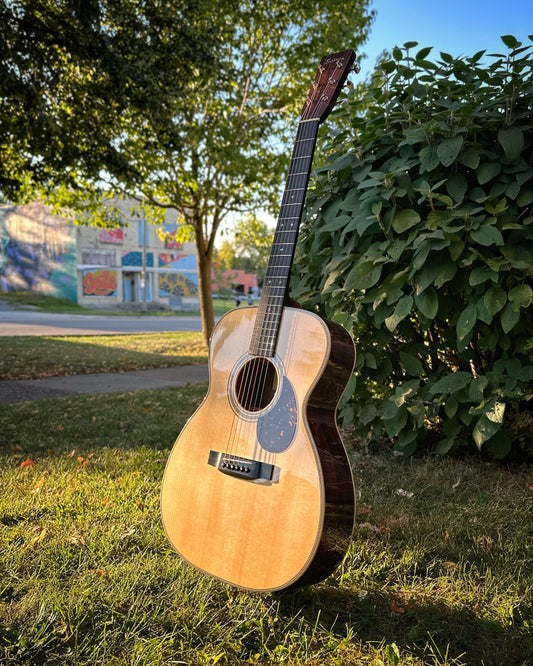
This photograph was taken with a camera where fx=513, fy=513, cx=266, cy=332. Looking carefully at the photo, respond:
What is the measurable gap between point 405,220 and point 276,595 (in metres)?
1.79

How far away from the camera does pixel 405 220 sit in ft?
8.39

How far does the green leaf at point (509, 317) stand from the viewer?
2.45 meters

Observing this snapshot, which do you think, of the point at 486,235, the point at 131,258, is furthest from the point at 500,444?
the point at 131,258

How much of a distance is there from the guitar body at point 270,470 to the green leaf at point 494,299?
98 centimetres

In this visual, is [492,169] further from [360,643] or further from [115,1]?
[115,1]

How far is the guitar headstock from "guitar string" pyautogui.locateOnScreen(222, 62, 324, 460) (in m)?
0.07

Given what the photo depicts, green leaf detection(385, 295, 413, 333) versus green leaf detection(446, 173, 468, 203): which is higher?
green leaf detection(446, 173, 468, 203)

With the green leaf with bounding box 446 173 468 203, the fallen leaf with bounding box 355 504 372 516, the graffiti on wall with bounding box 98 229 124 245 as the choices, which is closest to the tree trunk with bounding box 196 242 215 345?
the fallen leaf with bounding box 355 504 372 516

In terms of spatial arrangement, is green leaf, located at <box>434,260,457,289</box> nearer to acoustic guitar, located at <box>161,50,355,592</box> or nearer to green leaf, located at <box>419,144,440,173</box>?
green leaf, located at <box>419,144,440,173</box>

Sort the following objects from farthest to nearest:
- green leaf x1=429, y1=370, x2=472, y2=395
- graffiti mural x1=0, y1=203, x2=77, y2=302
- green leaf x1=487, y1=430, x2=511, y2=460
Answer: graffiti mural x1=0, y1=203, x2=77, y2=302
green leaf x1=487, y1=430, x2=511, y2=460
green leaf x1=429, y1=370, x2=472, y2=395

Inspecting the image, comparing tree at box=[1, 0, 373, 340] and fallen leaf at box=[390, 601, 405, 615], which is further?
tree at box=[1, 0, 373, 340]

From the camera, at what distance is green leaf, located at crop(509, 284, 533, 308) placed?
2426 mm

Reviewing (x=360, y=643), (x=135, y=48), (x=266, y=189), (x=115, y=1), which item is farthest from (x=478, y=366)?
(x=266, y=189)

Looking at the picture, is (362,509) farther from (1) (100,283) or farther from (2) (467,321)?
(1) (100,283)
